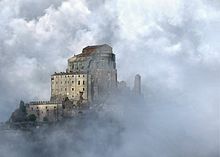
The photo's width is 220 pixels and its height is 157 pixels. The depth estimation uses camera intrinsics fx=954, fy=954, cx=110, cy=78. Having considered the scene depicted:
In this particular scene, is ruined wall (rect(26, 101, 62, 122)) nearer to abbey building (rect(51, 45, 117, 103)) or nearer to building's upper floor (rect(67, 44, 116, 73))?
abbey building (rect(51, 45, 117, 103))

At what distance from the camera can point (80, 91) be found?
190125 mm

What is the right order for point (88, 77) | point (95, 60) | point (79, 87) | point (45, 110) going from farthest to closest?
point (95, 60)
point (88, 77)
point (79, 87)
point (45, 110)

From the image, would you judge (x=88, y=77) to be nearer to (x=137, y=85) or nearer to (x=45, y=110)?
(x=45, y=110)

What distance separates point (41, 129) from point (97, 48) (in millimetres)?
26724

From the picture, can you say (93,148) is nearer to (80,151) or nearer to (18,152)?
(80,151)

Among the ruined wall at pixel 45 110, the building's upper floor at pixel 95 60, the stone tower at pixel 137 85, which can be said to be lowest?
the ruined wall at pixel 45 110

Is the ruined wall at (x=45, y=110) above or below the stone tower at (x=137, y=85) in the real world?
below

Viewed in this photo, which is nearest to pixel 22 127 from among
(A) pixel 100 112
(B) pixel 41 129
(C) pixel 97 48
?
(B) pixel 41 129

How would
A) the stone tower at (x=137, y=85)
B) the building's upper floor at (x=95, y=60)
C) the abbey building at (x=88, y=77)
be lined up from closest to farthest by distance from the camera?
the abbey building at (x=88, y=77)
the building's upper floor at (x=95, y=60)
the stone tower at (x=137, y=85)

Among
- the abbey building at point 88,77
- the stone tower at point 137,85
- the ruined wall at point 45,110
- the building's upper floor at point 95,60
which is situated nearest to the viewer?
the ruined wall at point 45,110

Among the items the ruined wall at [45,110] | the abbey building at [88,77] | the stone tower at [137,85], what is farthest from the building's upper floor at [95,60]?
the ruined wall at [45,110]

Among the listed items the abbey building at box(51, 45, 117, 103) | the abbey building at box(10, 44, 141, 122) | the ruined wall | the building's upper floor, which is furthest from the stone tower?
the ruined wall

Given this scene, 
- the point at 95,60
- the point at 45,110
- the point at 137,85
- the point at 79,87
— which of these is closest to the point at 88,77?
the point at 79,87

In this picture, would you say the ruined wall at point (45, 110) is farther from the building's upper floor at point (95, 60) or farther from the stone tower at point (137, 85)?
the stone tower at point (137, 85)
